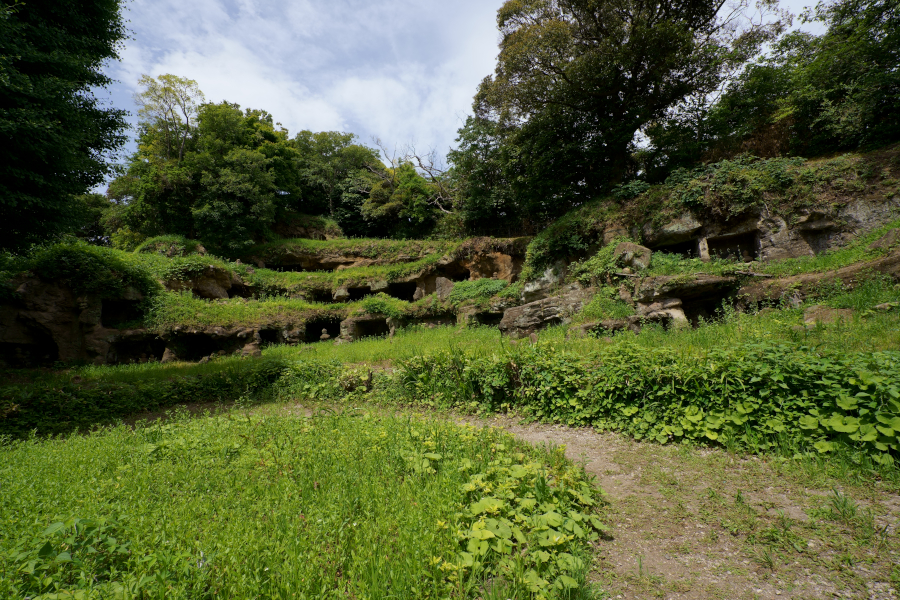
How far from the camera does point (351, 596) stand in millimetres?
2244

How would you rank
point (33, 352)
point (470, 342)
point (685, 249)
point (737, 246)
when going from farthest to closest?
point (685, 249) < point (33, 352) < point (737, 246) < point (470, 342)

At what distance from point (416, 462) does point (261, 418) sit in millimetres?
3833

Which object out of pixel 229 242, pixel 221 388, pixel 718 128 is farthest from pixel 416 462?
pixel 229 242

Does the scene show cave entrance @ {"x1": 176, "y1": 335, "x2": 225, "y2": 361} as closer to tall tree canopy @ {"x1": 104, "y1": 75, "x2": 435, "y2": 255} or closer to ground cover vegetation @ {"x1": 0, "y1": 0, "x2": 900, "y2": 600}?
ground cover vegetation @ {"x1": 0, "y1": 0, "x2": 900, "y2": 600}

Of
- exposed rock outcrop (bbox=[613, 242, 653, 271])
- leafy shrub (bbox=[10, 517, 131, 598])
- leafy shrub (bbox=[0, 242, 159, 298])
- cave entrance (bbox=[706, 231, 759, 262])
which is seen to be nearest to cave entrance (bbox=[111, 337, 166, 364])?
leafy shrub (bbox=[0, 242, 159, 298])

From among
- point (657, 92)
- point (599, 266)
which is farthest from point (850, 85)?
point (599, 266)

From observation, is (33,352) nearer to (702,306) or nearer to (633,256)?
(633,256)

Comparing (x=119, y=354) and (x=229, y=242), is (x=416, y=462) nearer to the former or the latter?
(x=119, y=354)

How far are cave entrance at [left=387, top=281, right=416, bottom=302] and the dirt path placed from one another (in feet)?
63.9

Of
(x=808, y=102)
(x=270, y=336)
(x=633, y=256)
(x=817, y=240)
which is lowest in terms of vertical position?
(x=270, y=336)

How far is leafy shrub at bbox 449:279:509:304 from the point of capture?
17.8m

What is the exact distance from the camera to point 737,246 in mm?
13039

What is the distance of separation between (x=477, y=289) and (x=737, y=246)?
10429mm

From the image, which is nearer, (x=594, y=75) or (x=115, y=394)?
(x=115, y=394)
